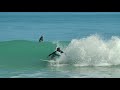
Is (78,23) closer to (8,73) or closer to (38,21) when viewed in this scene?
(38,21)

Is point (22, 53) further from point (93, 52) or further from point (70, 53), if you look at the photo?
point (93, 52)

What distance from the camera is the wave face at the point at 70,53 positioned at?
9.44m

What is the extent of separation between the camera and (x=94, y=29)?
30.8 ft

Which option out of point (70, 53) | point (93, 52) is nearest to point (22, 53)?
point (70, 53)

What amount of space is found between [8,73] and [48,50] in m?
0.60

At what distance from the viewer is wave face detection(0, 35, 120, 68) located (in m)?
9.44

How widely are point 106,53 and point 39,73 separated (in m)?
0.89

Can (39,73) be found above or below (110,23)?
below

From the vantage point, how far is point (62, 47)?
375 inches

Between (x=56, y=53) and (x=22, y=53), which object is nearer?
(x=56, y=53)

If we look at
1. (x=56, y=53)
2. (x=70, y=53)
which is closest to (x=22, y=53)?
(x=56, y=53)

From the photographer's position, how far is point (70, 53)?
9.59 meters
